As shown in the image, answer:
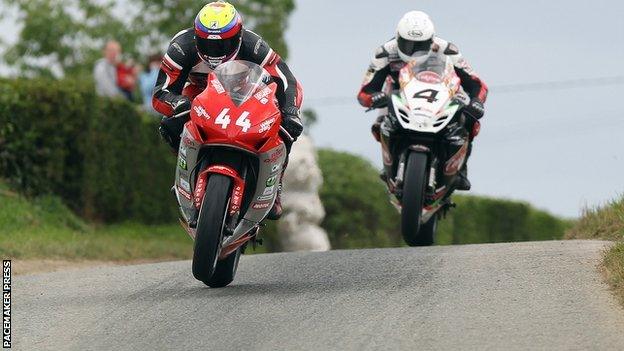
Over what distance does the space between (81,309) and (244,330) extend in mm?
1536

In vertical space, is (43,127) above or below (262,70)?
below

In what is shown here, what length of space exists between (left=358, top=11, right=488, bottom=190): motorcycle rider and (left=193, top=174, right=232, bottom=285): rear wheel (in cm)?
527

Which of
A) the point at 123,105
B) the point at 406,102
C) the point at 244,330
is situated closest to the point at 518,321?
the point at 244,330

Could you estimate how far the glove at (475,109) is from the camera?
1507 cm

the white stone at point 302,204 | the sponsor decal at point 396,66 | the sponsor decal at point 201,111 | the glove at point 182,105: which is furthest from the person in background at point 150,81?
the sponsor decal at point 201,111

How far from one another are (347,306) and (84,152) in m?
10.5

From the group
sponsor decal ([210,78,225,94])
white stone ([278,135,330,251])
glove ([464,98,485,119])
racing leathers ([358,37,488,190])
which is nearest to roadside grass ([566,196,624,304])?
racing leathers ([358,37,488,190])

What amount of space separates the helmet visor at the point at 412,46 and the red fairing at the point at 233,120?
15.7ft

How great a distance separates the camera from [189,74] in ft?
37.1

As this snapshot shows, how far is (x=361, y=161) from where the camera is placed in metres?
25.9

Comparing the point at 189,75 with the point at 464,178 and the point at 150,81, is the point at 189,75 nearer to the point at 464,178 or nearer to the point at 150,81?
the point at 464,178

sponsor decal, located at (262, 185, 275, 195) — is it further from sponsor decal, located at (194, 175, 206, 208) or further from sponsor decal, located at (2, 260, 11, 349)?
sponsor decal, located at (2, 260, 11, 349)

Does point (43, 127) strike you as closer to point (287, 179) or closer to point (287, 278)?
point (287, 179)

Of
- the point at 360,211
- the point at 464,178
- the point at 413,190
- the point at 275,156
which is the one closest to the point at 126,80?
the point at 360,211
